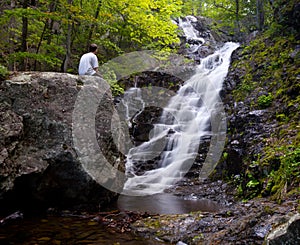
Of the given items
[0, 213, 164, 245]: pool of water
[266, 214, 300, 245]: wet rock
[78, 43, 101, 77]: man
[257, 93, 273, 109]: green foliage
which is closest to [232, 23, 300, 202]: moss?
[257, 93, 273, 109]: green foliage

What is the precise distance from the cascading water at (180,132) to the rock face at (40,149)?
8.23 ft

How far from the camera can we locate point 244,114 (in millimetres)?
8867

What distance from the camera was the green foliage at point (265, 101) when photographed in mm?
8539

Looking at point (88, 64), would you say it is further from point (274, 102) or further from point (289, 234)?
point (289, 234)

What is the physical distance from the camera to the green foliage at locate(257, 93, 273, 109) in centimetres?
854

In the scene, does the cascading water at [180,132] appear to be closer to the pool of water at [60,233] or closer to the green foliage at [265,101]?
the green foliage at [265,101]

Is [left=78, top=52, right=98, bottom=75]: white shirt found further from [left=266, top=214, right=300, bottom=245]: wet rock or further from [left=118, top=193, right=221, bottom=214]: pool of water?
[left=266, top=214, right=300, bottom=245]: wet rock

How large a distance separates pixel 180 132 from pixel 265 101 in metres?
3.71

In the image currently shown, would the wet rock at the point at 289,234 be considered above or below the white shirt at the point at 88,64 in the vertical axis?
below

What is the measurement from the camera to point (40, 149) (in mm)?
5359

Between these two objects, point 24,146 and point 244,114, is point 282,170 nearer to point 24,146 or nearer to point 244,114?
point 244,114

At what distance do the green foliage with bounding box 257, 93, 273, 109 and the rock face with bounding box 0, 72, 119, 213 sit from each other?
17.9ft

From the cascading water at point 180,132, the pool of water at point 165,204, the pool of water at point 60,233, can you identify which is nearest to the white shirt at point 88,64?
the pool of water at point 165,204

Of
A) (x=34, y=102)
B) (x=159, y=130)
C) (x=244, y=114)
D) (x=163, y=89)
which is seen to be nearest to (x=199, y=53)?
(x=163, y=89)
